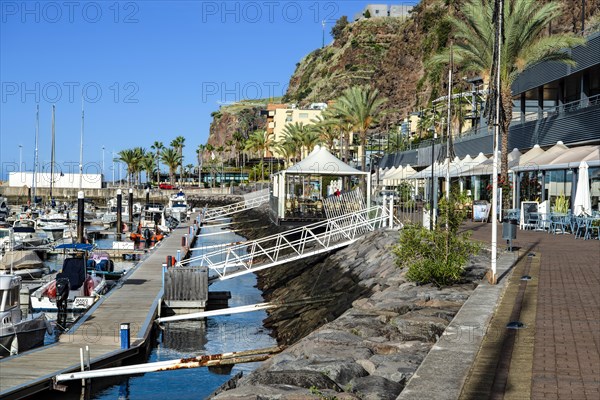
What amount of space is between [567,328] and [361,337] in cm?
329

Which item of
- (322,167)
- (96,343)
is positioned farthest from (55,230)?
(96,343)

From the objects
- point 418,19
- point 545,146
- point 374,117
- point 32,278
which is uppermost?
point 418,19

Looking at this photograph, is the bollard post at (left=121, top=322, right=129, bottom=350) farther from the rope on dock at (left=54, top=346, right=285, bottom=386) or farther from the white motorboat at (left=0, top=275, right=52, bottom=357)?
the white motorboat at (left=0, top=275, right=52, bottom=357)

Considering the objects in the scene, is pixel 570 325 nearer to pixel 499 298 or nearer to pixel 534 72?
pixel 499 298

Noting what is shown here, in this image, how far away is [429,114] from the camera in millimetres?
103875

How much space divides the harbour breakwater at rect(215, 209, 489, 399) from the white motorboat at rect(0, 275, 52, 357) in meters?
6.49

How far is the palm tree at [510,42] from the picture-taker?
36.1 meters

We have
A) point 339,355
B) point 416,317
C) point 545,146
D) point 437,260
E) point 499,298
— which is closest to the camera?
point 339,355

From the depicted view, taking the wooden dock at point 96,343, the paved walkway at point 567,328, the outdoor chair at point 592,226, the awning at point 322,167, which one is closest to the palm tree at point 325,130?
the awning at point 322,167

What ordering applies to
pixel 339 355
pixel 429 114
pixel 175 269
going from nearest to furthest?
pixel 339 355
pixel 175 269
pixel 429 114

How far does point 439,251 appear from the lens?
56.2 feet

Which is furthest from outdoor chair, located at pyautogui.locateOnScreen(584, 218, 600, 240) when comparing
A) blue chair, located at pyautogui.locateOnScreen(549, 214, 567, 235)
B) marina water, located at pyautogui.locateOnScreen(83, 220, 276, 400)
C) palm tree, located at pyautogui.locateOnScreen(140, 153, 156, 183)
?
palm tree, located at pyautogui.locateOnScreen(140, 153, 156, 183)

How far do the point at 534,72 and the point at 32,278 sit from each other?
1211 inches

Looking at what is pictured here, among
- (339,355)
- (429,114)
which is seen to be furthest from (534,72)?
(429,114)
